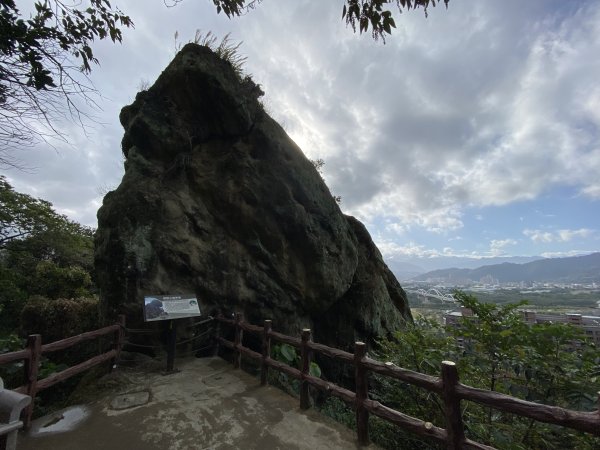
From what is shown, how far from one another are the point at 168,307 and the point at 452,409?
4849 millimetres

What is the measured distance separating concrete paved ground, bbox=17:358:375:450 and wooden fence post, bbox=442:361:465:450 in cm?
115

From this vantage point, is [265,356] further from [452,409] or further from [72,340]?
[452,409]

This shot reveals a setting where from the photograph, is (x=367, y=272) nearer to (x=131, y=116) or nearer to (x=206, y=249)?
(x=206, y=249)

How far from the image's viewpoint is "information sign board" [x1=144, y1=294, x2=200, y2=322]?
562 cm

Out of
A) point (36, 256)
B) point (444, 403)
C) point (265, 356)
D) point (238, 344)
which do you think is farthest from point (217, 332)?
point (36, 256)

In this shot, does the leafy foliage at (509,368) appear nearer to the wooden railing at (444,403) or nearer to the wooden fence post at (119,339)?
the wooden railing at (444,403)

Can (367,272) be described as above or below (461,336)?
above

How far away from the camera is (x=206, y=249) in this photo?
25.5 ft

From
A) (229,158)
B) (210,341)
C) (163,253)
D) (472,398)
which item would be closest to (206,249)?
(163,253)

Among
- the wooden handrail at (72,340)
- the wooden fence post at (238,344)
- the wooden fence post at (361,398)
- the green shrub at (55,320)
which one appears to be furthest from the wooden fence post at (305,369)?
the green shrub at (55,320)

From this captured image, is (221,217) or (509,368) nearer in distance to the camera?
(509,368)

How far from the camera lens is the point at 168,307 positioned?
231 inches

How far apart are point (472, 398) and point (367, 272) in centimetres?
837

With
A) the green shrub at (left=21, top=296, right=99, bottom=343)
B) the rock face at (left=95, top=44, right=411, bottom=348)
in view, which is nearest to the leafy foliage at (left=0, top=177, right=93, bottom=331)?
the green shrub at (left=21, top=296, right=99, bottom=343)
